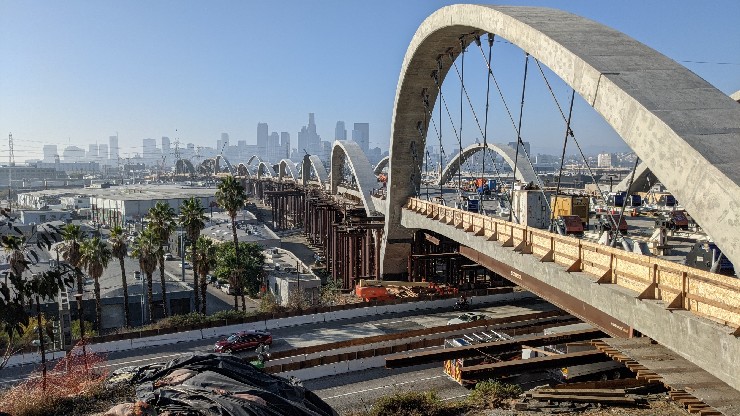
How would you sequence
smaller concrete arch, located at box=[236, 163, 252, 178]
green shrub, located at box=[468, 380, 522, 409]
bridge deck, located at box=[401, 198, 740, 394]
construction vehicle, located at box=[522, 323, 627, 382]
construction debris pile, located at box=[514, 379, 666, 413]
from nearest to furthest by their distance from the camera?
bridge deck, located at box=[401, 198, 740, 394], construction debris pile, located at box=[514, 379, 666, 413], green shrub, located at box=[468, 380, 522, 409], construction vehicle, located at box=[522, 323, 627, 382], smaller concrete arch, located at box=[236, 163, 252, 178]

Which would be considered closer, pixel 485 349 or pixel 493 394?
pixel 493 394

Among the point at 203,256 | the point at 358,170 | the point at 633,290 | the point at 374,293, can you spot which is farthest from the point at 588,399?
the point at 358,170

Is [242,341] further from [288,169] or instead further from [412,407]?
[288,169]

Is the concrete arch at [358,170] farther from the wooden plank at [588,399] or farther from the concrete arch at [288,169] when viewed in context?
the concrete arch at [288,169]

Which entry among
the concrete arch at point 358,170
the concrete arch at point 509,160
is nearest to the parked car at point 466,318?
the concrete arch at point 358,170

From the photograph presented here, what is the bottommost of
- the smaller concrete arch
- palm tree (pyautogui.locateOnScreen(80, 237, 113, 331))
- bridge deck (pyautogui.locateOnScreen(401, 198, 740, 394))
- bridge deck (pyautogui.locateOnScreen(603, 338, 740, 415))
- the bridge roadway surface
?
the bridge roadway surface

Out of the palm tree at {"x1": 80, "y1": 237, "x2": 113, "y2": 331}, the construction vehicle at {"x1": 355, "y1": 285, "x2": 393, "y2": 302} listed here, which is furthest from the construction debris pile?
the palm tree at {"x1": 80, "y1": 237, "x2": 113, "y2": 331}

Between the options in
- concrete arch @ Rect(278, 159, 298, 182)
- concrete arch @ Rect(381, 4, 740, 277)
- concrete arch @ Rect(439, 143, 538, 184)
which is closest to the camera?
concrete arch @ Rect(381, 4, 740, 277)

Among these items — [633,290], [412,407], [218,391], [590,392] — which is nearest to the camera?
[218,391]

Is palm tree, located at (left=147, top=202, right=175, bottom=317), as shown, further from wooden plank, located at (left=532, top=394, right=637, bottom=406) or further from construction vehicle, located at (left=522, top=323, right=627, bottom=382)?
wooden plank, located at (left=532, top=394, right=637, bottom=406)
